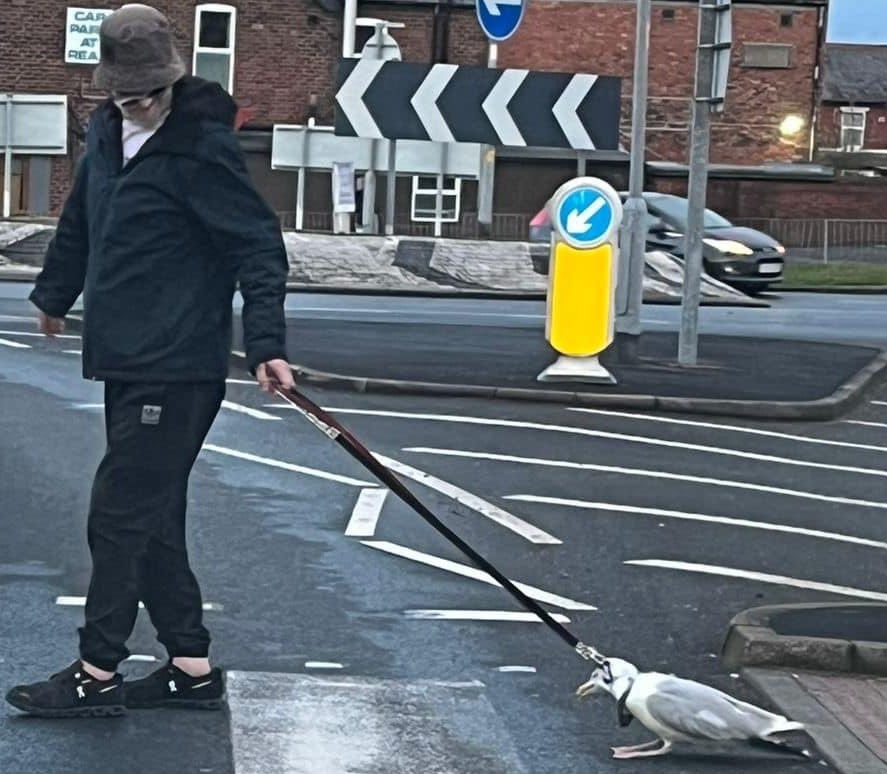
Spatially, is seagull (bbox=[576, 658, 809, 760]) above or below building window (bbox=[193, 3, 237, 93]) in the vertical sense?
below

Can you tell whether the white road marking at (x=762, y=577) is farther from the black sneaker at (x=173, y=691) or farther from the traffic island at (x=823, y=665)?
the black sneaker at (x=173, y=691)

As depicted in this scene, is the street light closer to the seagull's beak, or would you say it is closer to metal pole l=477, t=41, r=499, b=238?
metal pole l=477, t=41, r=499, b=238

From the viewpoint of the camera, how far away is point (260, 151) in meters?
41.6

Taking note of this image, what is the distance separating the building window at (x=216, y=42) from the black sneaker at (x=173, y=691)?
36.8 meters

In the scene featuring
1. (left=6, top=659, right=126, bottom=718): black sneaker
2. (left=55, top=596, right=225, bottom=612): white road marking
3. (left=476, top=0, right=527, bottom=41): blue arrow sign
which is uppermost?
(left=476, top=0, right=527, bottom=41): blue arrow sign

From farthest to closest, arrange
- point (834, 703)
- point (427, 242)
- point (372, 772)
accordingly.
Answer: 1. point (427, 242)
2. point (834, 703)
3. point (372, 772)

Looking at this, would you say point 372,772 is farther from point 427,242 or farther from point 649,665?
point 427,242

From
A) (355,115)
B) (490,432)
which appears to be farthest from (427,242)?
(490,432)

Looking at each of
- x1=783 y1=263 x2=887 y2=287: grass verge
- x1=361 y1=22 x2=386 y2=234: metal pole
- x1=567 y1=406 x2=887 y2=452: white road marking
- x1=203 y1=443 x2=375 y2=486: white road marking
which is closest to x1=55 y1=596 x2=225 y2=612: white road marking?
x1=203 y1=443 x2=375 y2=486: white road marking

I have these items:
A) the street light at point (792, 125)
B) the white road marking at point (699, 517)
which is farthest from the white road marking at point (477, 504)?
the street light at point (792, 125)

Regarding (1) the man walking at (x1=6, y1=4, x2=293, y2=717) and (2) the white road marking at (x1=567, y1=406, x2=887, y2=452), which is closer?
(1) the man walking at (x1=6, y1=4, x2=293, y2=717)

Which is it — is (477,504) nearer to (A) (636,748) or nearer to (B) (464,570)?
(B) (464,570)

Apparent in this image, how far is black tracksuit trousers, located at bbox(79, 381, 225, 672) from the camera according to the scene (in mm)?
5863

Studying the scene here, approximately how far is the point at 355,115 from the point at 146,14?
670 inches
